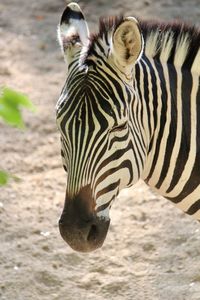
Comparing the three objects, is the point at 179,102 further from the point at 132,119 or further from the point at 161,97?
the point at 132,119

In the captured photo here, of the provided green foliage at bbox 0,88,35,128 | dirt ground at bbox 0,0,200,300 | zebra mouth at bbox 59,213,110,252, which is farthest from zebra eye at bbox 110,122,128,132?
dirt ground at bbox 0,0,200,300

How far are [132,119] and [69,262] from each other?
2.48 meters

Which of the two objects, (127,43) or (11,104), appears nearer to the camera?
(11,104)

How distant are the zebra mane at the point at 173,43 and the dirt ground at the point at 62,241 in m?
1.66

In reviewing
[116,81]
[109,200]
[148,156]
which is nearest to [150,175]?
[148,156]

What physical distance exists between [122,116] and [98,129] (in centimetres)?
15

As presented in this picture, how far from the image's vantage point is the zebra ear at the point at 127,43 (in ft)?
12.1

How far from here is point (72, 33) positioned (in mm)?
4152

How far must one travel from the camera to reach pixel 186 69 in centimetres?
Answer: 412

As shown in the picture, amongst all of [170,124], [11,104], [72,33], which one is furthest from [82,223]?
[11,104]

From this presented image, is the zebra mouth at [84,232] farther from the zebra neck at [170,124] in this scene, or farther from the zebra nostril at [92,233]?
the zebra neck at [170,124]

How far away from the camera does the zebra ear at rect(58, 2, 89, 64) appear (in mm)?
4074

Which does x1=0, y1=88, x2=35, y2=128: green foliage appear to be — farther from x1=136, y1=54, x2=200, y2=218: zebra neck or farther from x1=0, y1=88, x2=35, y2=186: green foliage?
x1=136, y1=54, x2=200, y2=218: zebra neck

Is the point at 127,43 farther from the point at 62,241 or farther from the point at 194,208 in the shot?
the point at 62,241
